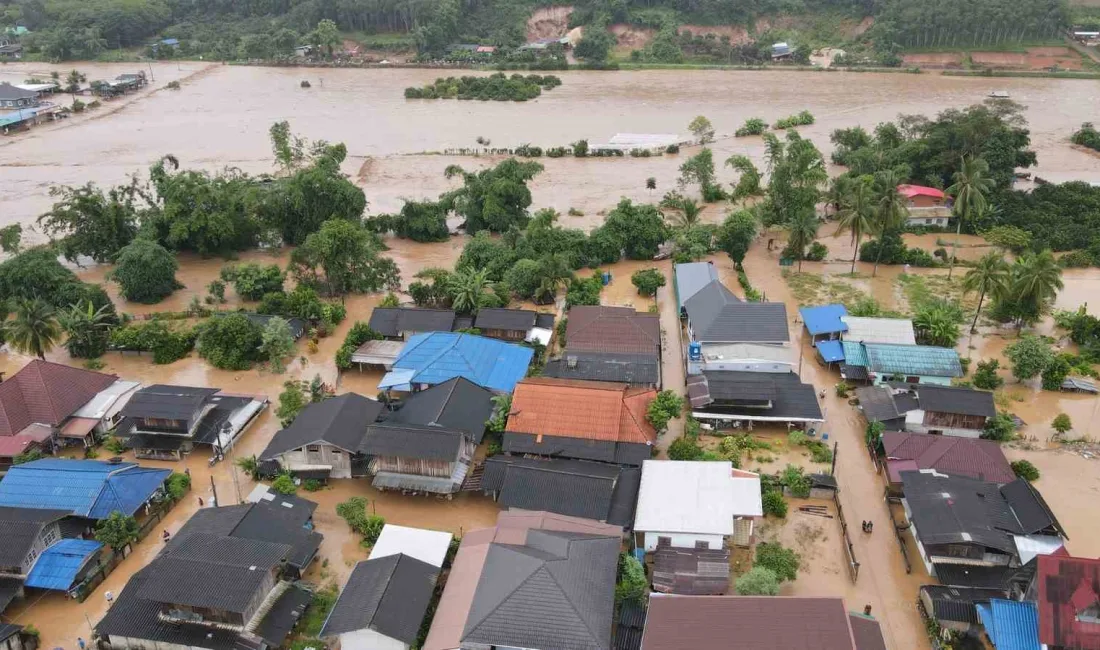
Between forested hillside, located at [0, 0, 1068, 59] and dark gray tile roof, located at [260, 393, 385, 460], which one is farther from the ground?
forested hillside, located at [0, 0, 1068, 59]

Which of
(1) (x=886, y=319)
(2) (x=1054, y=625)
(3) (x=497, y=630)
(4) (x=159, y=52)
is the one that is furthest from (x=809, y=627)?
(4) (x=159, y=52)

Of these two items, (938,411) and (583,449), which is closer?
(583,449)

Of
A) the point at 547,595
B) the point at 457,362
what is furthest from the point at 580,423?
the point at 547,595

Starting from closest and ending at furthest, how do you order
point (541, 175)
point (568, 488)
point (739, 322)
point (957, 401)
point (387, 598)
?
point (387, 598) < point (568, 488) < point (957, 401) < point (739, 322) < point (541, 175)

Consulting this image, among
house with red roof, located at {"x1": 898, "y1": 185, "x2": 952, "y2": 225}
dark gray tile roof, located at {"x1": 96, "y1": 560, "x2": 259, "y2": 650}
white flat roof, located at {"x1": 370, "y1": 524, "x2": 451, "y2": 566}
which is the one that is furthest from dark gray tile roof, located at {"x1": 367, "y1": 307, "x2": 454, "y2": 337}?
house with red roof, located at {"x1": 898, "y1": 185, "x2": 952, "y2": 225}

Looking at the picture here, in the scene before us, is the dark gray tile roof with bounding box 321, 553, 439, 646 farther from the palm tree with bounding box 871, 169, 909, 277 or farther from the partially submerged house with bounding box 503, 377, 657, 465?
the palm tree with bounding box 871, 169, 909, 277

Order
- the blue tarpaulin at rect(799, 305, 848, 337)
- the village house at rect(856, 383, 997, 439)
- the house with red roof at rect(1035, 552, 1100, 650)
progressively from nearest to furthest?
the house with red roof at rect(1035, 552, 1100, 650) → the village house at rect(856, 383, 997, 439) → the blue tarpaulin at rect(799, 305, 848, 337)

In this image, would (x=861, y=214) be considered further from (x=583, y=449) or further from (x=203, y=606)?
(x=203, y=606)
